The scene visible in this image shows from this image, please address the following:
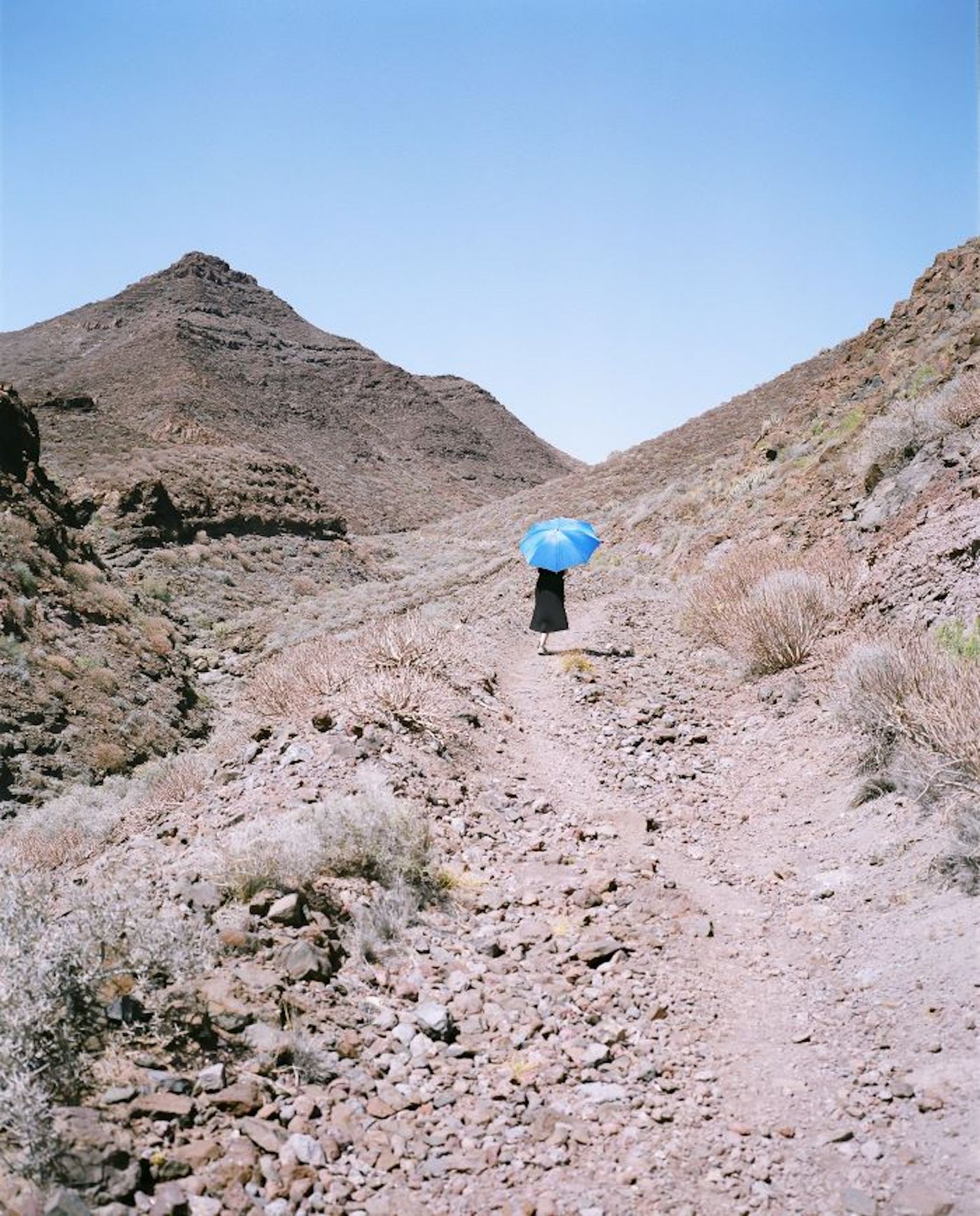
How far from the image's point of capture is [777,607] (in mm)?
8180

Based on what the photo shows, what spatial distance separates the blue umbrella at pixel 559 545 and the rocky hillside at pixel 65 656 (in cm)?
808

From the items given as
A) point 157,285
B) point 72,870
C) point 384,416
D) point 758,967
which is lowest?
point 758,967

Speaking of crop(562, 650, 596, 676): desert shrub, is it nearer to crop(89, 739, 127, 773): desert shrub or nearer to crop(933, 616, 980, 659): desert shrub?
crop(933, 616, 980, 659): desert shrub

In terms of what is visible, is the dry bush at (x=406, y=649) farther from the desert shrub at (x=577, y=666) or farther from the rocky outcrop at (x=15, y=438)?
the rocky outcrop at (x=15, y=438)

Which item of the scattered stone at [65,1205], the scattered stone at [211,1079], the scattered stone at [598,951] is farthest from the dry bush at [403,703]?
the scattered stone at [65,1205]

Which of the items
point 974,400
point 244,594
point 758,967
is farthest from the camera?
point 244,594

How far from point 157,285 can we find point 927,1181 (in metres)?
97.2

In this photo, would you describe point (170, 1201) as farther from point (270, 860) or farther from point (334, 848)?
point (334, 848)

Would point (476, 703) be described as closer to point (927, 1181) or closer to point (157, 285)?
point (927, 1181)

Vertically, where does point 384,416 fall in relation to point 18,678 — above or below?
above

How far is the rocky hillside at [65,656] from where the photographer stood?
12.6 metres

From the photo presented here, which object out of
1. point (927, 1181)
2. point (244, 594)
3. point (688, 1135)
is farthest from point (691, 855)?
point (244, 594)

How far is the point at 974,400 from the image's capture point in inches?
363

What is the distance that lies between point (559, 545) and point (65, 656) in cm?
1031
